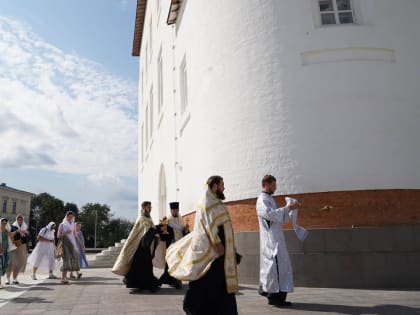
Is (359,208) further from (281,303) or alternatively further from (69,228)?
(69,228)

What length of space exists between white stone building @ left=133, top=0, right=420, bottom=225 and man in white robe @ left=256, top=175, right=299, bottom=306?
2229 millimetres

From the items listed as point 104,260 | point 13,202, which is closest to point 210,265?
point 104,260

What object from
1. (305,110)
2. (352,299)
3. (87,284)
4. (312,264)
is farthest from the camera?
(87,284)

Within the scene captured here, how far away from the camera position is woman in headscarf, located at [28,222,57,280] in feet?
38.8

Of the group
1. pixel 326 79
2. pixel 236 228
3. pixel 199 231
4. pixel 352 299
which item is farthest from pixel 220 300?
pixel 326 79

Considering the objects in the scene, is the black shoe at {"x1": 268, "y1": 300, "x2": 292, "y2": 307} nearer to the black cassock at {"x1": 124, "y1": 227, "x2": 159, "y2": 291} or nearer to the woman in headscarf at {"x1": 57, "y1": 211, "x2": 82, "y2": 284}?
the black cassock at {"x1": 124, "y1": 227, "x2": 159, "y2": 291}

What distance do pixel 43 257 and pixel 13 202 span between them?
6573 cm

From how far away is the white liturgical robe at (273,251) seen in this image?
6.23 metres

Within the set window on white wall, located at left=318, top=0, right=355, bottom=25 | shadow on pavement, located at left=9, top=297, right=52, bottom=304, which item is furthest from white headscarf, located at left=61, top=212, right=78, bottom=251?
window on white wall, located at left=318, top=0, right=355, bottom=25

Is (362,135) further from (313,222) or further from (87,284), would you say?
(87,284)

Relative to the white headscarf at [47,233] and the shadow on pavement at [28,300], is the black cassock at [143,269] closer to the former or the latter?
the shadow on pavement at [28,300]

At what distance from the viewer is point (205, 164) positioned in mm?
10570

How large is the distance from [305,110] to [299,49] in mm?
1487

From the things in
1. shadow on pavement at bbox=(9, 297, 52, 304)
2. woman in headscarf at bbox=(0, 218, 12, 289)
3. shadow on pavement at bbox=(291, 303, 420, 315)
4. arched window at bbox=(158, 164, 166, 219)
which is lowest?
shadow on pavement at bbox=(291, 303, 420, 315)
